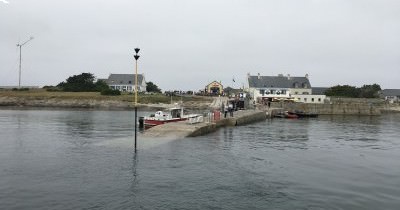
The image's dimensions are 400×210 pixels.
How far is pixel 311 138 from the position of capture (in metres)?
47.6

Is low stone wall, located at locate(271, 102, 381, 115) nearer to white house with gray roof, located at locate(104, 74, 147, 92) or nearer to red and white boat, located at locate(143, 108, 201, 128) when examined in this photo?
red and white boat, located at locate(143, 108, 201, 128)

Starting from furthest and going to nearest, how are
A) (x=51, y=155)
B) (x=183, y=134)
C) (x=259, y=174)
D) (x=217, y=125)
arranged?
(x=217, y=125), (x=183, y=134), (x=51, y=155), (x=259, y=174)

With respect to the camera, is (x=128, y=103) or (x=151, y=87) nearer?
(x=128, y=103)

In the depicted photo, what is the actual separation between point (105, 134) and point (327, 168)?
1038 inches

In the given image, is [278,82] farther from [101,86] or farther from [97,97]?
[101,86]

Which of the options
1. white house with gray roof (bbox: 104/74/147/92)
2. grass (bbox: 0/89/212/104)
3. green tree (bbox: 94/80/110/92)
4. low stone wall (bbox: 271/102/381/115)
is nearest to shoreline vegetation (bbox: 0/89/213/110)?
grass (bbox: 0/89/212/104)

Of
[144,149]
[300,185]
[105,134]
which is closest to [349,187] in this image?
[300,185]

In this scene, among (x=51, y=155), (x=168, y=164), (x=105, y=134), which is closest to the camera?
(x=168, y=164)

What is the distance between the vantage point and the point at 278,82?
13600cm

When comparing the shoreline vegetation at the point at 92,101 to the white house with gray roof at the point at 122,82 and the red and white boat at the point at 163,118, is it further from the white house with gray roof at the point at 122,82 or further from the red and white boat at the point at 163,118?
the red and white boat at the point at 163,118

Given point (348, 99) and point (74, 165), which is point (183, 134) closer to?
point (74, 165)

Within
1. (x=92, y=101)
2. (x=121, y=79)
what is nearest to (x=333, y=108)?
(x=92, y=101)

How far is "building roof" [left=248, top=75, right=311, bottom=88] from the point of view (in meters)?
135

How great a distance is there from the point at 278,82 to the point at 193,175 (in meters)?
115
